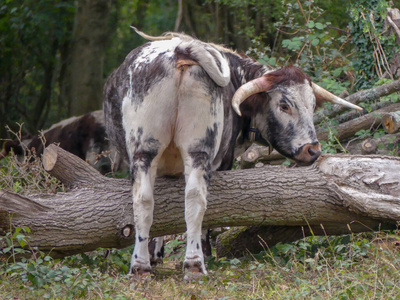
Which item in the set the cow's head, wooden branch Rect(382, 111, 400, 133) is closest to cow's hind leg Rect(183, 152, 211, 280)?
the cow's head

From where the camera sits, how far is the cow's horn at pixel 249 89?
5977 millimetres

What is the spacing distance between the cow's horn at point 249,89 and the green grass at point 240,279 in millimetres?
1386

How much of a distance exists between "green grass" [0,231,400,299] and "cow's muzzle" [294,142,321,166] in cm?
89

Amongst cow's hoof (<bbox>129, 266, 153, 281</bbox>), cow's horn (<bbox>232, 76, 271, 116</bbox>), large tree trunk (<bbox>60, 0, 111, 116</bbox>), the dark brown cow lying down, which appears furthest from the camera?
large tree trunk (<bbox>60, 0, 111, 116</bbox>)

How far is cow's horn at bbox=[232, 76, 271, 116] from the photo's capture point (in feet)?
19.6

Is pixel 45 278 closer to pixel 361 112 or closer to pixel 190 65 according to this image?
pixel 190 65

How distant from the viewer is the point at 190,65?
5.49 metres

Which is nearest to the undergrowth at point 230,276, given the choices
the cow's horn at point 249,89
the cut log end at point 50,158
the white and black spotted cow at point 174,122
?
the white and black spotted cow at point 174,122

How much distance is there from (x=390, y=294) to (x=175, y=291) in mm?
1591

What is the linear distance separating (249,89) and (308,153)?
0.91 meters

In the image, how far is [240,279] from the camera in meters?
5.27

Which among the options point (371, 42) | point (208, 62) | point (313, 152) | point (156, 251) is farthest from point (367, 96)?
point (208, 62)

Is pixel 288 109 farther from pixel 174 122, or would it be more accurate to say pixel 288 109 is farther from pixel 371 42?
pixel 371 42

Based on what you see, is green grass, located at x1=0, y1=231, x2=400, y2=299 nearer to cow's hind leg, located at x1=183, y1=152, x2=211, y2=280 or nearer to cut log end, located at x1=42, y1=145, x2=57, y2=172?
cow's hind leg, located at x1=183, y1=152, x2=211, y2=280
